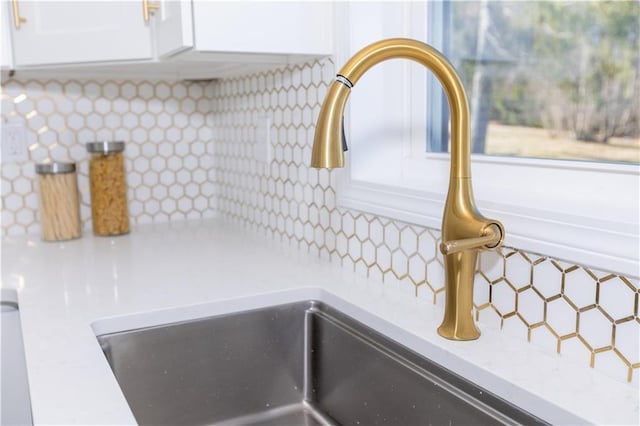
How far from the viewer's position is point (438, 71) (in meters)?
0.81

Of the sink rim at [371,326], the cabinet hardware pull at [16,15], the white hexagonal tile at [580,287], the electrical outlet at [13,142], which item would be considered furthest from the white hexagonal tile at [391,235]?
the electrical outlet at [13,142]

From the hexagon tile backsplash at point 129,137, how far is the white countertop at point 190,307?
0.55 ft

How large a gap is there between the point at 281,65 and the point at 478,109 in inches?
43.5

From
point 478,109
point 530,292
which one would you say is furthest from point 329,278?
point 478,109

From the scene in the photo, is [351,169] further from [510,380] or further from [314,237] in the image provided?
[510,380]

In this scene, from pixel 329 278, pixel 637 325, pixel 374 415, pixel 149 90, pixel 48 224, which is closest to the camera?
pixel 637 325

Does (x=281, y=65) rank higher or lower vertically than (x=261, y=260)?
higher

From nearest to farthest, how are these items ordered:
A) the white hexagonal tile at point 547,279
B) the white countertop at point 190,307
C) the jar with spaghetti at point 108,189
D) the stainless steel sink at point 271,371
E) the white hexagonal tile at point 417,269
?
the white countertop at point 190,307, the white hexagonal tile at point 547,279, the stainless steel sink at point 271,371, the white hexagonal tile at point 417,269, the jar with spaghetti at point 108,189

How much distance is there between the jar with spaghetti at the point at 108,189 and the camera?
1729 millimetres

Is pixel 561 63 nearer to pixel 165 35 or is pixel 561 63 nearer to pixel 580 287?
pixel 165 35

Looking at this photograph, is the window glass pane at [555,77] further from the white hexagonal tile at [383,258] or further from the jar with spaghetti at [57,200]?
the jar with spaghetti at [57,200]

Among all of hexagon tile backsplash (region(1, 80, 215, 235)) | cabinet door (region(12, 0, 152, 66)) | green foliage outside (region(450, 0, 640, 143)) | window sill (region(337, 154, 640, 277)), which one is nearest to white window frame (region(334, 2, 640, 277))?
window sill (region(337, 154, 640, 277))

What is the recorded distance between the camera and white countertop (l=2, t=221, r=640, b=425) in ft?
2.27

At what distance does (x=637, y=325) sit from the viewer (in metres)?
0.71
